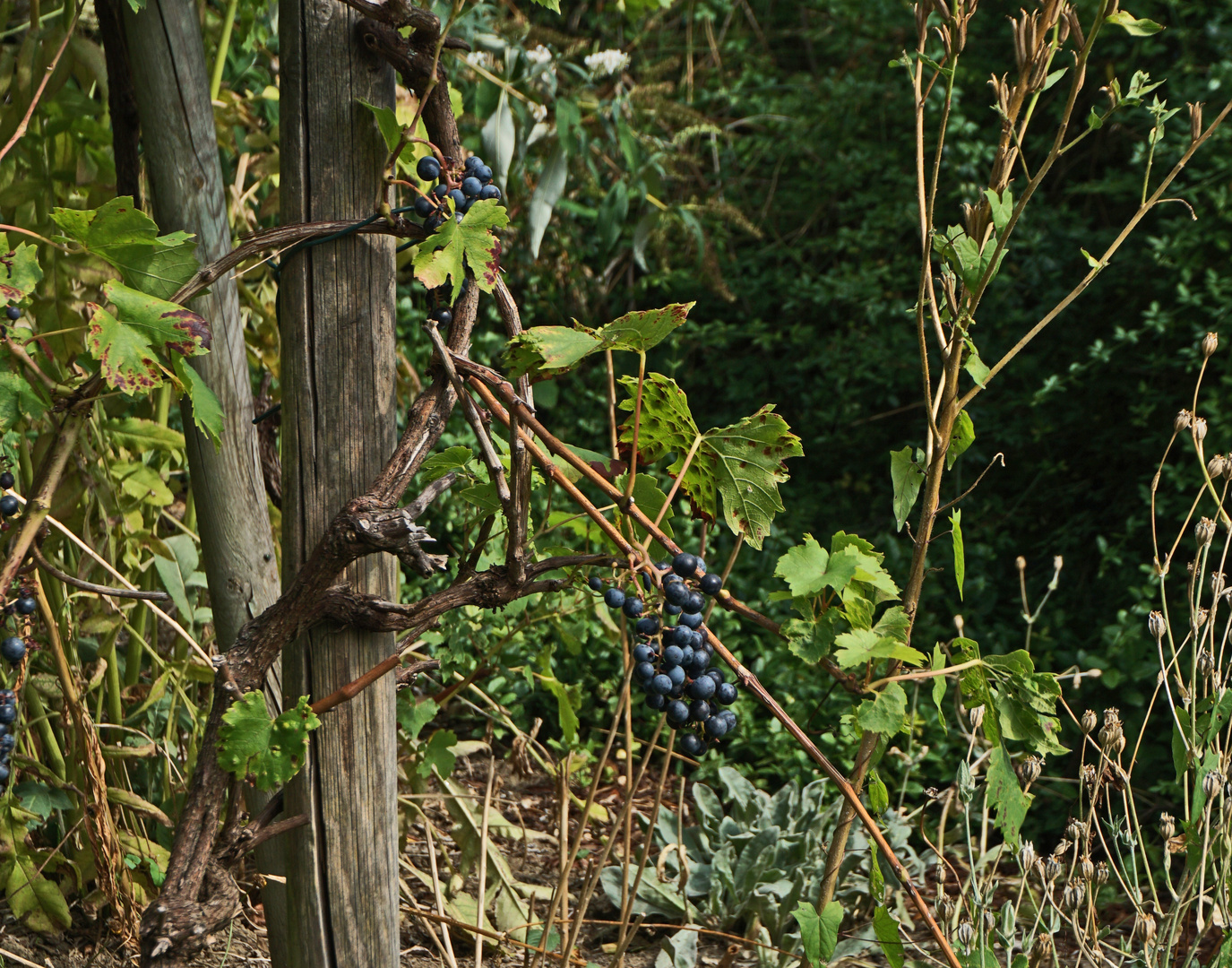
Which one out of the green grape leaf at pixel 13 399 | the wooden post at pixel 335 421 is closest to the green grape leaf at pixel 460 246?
the wooden post at pixel 335 421

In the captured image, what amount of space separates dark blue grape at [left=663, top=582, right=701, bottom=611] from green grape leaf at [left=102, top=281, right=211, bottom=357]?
572mm

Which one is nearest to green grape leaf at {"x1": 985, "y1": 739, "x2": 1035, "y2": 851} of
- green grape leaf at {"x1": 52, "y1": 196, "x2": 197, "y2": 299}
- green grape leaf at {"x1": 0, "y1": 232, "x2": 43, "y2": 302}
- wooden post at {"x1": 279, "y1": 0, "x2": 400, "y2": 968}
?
wooden post at {"x1": 279, "y1": 0, "x2": 400, "y2": 968}

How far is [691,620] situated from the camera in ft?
3.78

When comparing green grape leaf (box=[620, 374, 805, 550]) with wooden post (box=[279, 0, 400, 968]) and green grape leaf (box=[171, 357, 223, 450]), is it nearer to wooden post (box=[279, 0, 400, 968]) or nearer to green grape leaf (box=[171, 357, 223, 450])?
wooden post (box=[279, 0, 400, 968])

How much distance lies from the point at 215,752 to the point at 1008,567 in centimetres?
309

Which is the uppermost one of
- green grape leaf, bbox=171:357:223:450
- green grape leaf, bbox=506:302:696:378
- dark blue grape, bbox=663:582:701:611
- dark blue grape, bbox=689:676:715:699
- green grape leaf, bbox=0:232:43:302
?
green grape leaf, bbox=0:232:43:302

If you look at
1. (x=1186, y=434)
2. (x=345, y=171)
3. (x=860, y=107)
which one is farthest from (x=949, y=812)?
(x=860, y=107)

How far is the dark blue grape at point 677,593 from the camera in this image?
1.14 meters

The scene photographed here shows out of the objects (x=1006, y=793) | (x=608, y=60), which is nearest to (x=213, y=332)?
(x=1006, y=793)

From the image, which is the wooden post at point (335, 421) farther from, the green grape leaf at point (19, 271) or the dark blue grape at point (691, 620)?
the dark blue grape at point (691, 620)

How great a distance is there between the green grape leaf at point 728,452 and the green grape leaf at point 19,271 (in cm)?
68

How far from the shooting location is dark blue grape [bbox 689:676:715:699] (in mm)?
1143

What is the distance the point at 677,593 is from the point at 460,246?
459mm

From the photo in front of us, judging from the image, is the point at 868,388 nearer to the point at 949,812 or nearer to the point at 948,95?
the point at 949,812
